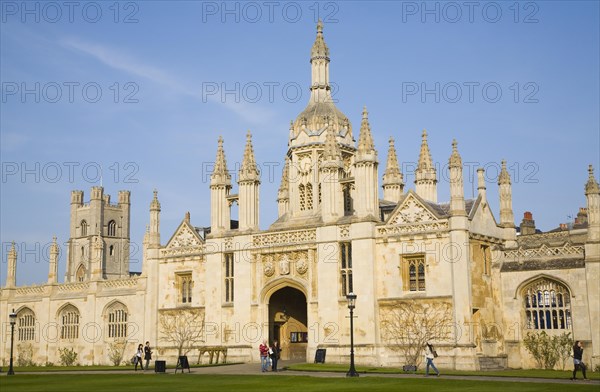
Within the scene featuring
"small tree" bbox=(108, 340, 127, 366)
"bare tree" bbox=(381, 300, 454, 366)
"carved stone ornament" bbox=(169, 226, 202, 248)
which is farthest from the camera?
"small tree" bbox=(108, 340, 127, 366)

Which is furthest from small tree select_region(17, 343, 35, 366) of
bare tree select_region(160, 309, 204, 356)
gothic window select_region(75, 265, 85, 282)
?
gothic window select_region(75, 265, 85, 282)

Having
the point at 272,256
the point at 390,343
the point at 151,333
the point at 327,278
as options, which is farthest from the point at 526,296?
the point at 151,333

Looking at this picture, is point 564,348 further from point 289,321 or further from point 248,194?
point 248,194

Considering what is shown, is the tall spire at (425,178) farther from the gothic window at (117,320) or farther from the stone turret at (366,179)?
the gothic window at (117,320)

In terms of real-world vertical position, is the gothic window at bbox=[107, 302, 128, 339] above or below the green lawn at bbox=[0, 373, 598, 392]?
above

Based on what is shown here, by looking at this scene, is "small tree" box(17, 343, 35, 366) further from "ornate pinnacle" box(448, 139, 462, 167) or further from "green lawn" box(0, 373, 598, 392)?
"ornate pinnacle" box(448, 139, 462, 167)

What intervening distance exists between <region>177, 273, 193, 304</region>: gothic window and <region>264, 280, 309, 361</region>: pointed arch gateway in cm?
661

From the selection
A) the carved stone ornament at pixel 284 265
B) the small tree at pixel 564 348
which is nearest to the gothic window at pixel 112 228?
the carved stone ornament at pixel 284 265

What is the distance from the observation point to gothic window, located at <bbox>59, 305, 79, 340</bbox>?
60.6m

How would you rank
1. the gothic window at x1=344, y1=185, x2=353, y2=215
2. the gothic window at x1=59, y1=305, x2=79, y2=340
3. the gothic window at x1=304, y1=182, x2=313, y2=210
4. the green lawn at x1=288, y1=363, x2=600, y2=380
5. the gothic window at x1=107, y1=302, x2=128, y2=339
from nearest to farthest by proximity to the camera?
the green lawn at x1=288, y1=363, x2=600, y2=380
the gothic window at x1=344, y1=185, x2=353, y2=215
the gothic window at x1=304, y1=182, x2=313, y2=210
the gothic window at x1=107, y1=302, x2=128, y2=339
the gothic window at x1=59, y1=305, x2=79, y2=340

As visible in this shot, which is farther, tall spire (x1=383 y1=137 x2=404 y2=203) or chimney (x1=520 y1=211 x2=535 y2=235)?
chimney (x1=520 y1=211 x2=535 y2=235)

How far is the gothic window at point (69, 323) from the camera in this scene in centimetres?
6063

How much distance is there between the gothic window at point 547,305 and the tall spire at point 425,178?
11.7m

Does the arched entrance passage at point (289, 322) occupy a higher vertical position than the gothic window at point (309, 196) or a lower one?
lower
